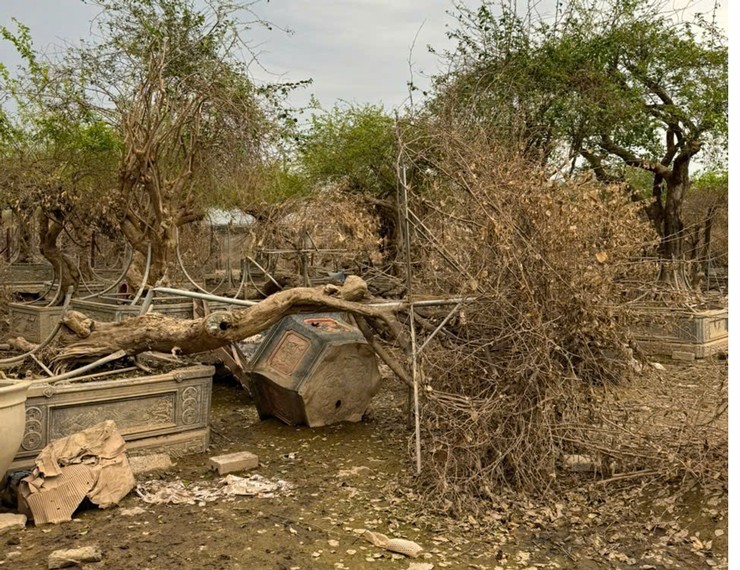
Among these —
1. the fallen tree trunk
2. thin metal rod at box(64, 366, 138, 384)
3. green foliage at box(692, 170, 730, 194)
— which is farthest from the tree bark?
green foliage at box(692, 170, 730, 194)

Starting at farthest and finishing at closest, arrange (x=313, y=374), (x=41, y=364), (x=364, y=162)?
(x=364, y=162) → (x=313, y=374) → (x=41, y=364)

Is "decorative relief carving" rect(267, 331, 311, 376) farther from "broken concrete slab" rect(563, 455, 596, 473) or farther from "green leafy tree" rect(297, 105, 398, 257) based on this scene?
"green leafy tree" rect(297, 105, 398, 257)

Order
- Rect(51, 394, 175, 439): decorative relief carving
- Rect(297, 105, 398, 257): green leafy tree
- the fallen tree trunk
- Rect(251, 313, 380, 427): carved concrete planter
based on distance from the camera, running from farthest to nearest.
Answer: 1. Rect(297, 105, 398, 257): green leafy tree
2. Rect(251, 313, 380, 427): carved concrete planter
3. the fallen tree trunk
4. Rect(51, 394, 175, 439): decorative relief carving

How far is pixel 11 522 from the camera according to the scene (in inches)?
164

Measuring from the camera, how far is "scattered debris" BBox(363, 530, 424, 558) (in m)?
3.90

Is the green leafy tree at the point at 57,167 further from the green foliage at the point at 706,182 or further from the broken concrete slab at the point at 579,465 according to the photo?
the green foliage at the point at 706,182

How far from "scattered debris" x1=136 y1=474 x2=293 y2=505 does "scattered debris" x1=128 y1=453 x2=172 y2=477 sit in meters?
0.29

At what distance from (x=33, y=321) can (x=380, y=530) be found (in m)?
8.39

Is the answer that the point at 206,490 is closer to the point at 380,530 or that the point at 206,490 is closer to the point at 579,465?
the point at 380,530

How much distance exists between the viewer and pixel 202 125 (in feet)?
35.9

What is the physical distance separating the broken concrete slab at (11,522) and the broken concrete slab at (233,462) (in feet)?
4.68

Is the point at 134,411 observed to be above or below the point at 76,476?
above

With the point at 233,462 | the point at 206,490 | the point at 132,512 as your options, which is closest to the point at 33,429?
the point at 132,512

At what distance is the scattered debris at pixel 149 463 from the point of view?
524cm
